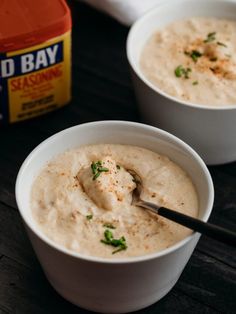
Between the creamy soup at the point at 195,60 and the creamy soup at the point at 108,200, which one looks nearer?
the creamy soup at the point at 108,200

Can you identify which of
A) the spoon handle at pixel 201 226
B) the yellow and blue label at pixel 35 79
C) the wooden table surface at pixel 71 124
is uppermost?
the spoon handle at pixel 201 226

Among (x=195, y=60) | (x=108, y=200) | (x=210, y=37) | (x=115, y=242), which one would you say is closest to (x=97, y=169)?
(x=108, y=200)

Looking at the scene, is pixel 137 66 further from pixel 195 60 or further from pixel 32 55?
pixel 32 55

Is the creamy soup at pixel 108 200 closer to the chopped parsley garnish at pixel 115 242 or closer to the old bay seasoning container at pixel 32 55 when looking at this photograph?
the chopped parsley garnish at pixel 115 242

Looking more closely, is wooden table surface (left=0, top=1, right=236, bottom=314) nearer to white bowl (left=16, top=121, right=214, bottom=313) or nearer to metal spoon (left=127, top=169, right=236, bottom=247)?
white bowl (left=16, top=121, right=214, bottom=313)

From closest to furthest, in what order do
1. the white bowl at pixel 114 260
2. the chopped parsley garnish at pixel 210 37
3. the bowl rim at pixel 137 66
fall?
the white bowl at pixel 114 260, the bowl rim at pixel 137 66, the chopped parsley garnish at pixel 210 37

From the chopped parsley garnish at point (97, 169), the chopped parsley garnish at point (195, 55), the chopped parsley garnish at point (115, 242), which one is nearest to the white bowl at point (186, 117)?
the chopped parsley garnish at point (195, 55)

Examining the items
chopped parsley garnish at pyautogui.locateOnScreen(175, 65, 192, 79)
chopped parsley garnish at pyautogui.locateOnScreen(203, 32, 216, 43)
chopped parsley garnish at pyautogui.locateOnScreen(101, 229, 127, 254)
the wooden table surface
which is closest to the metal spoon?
chopped parsley garnish at pyautogui.locateOnScreen(101, 229, 127, 254)
